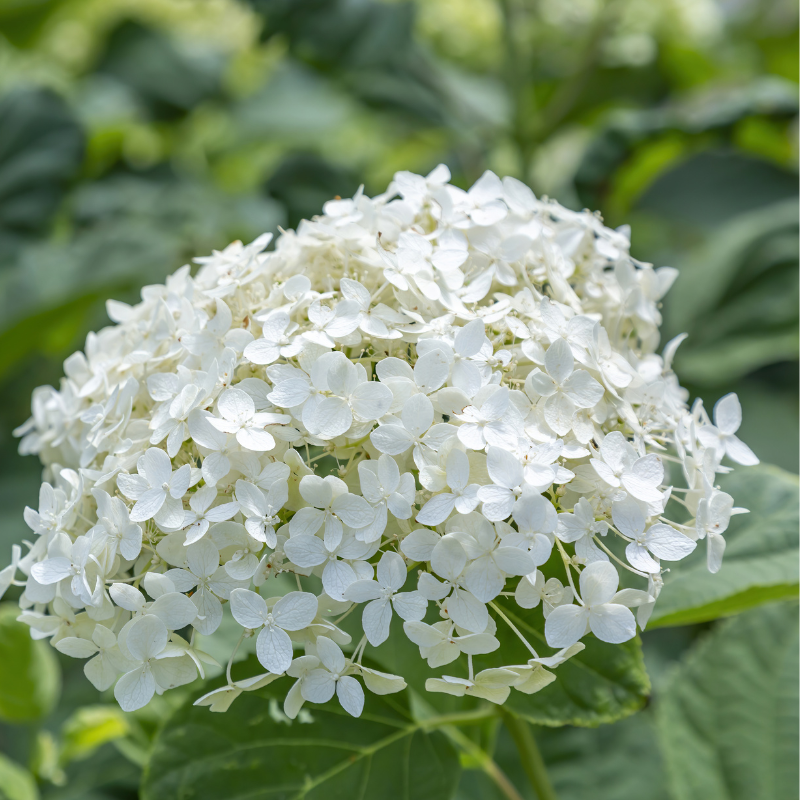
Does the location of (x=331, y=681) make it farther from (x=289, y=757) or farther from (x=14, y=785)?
(x=14, y=785)

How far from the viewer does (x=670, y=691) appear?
0.73 m

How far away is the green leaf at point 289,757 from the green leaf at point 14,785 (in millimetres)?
197

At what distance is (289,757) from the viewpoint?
53cm

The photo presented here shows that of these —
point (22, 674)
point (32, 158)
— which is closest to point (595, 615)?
point (22, 674)

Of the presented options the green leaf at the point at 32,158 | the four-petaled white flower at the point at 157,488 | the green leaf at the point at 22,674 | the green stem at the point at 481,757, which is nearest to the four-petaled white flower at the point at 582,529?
the four-petaled white flower at the point at 157,488

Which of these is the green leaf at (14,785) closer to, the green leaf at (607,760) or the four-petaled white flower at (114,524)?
the four-petaled white flower at (114,524)

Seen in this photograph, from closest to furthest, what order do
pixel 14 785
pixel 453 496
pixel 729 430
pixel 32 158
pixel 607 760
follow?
pixel 453 496
pixel 729 430
pixel 14 785
pixel 607 760
pixel 32 158

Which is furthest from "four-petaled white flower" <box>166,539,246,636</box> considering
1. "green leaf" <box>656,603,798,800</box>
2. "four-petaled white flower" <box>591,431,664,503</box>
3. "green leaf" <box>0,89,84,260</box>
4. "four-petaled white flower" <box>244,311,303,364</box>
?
"green leaf" <box>0,89,84,260</box>

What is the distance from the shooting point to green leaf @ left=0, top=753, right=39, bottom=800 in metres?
0.62

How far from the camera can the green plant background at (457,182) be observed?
56 cm

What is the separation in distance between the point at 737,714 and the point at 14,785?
65cm

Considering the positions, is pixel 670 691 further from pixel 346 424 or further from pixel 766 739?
pixel 346 424

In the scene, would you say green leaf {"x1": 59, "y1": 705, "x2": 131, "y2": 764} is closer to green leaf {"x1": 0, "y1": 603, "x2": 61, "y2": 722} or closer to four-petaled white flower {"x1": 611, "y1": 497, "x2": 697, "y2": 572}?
green leaf {"x1": 0, "y1": 603, "x2": 61, "y2": 722}

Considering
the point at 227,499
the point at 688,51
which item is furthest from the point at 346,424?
the point at 688,51
